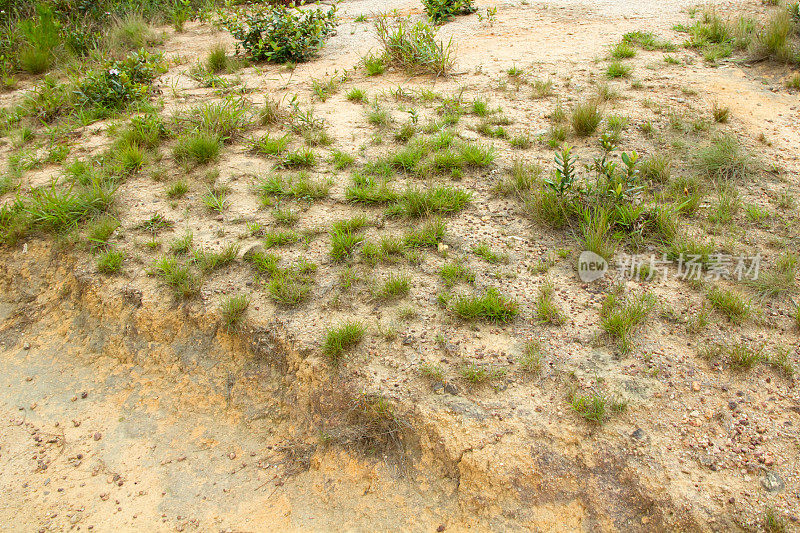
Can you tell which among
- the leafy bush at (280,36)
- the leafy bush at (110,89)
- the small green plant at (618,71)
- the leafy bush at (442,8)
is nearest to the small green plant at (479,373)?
the small green plant at (618,71)

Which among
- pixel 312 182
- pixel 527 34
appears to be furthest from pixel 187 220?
pixel 527 34

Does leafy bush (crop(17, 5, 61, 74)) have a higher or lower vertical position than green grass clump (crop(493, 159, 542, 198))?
higher

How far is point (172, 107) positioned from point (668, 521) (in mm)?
5299

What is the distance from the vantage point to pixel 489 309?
331 centimetres

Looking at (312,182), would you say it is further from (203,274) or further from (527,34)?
(527,34)

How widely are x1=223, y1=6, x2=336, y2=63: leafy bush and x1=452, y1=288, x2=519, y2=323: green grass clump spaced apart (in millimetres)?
4430

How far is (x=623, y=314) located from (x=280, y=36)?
5.11 meters

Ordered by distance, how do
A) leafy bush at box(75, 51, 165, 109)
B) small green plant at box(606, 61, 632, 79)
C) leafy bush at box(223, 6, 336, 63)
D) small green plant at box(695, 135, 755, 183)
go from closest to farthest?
small green plant at box(695, 135, 755, 183) < small green plant at box(606, 61, 632, 79) < leafy bush at box(75, 51, 165, 109) < leafy bush at box(223, 6, 336, 63)

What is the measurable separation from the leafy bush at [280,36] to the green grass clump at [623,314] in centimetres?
480

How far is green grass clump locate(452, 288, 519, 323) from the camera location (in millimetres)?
3293

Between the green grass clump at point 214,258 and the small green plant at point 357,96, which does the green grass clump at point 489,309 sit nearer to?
the green grass clump at point 214,258

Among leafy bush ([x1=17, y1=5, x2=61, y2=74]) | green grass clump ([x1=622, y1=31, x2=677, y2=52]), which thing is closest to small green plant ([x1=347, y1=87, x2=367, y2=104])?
green grass clump ([x1=622, y1=31, x2=677, y2=52])

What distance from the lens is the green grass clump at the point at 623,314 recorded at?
10.3ft
